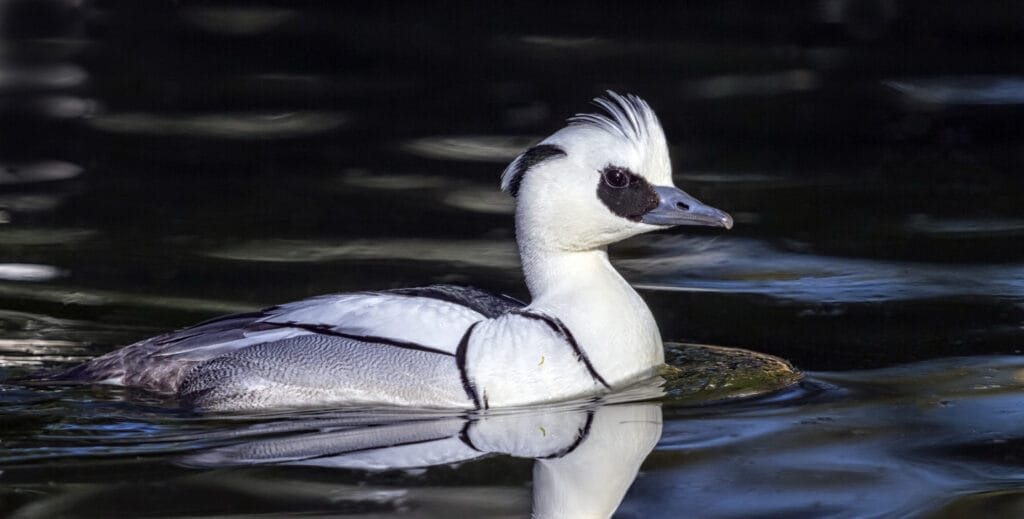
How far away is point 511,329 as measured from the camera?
24.0 feet

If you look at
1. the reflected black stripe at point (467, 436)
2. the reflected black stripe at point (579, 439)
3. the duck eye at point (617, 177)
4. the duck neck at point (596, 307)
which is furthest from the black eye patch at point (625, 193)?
the reflected black stripe at point (467, 436)

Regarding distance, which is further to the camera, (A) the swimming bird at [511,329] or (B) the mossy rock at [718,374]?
(B) the mossy rock at [718,374]

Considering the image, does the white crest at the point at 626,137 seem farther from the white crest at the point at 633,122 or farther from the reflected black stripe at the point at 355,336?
the reflected black stripe at the point at 355,336

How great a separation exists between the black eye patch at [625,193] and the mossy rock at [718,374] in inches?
30.1

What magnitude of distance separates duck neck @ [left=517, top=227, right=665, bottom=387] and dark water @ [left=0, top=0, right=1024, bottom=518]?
0.62 ft

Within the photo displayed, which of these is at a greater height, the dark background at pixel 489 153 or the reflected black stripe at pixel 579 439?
the dark background at pixel 489 153

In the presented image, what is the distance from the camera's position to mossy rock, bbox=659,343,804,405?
7562 mm

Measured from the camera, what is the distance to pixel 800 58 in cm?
1441

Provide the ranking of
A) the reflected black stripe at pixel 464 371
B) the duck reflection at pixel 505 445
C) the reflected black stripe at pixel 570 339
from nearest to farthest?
the duck reflection at pixel 505 445 → the reflected black stripe at pixel 464 371 → the reflected black stripe at pixel 570 339

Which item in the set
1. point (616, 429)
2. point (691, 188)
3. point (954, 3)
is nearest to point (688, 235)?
point (691, 188)

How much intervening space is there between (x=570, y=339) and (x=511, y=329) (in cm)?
26

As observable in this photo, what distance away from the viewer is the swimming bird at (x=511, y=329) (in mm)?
7262

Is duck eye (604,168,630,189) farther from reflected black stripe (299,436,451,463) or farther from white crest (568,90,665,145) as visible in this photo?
reflected black stripe (299,436,451,463)

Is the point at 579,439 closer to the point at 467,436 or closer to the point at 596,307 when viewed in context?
the point at 467,436
